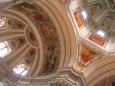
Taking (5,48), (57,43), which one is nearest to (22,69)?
(5,48)

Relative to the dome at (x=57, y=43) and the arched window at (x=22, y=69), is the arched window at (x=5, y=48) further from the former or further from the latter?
the arched window at (x=22, y=69)

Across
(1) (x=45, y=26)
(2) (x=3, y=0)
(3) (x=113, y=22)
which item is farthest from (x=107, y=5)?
(2) (x=3, y=0)

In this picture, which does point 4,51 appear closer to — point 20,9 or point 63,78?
point 20,9

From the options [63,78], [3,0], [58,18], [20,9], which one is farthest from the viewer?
[20,9]

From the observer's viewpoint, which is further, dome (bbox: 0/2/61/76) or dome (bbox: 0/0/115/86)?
dome (bbox: 0/2/61/76)

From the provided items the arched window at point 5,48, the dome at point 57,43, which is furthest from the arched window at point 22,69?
the arched window at point 5,48

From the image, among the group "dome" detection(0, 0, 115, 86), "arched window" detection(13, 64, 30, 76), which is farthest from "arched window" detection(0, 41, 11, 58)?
"arched window" detection(13, 64, 30, 76)

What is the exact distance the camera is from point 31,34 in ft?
62.4

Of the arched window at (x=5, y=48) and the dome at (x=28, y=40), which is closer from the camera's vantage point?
the dome at (x=28, y=40)

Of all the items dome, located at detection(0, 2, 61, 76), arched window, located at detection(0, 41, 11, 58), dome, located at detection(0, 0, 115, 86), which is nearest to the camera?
dome, located at detection(0, 0, 115, 86)

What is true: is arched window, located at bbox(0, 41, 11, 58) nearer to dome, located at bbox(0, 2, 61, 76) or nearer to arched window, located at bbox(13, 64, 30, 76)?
dome, located at bbox(0, 2, 61, 76)

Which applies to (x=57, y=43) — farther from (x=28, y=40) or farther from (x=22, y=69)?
(x=22, y=69)

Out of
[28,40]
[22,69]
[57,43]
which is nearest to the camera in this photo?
[57,43]

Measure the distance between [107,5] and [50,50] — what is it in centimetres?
439
